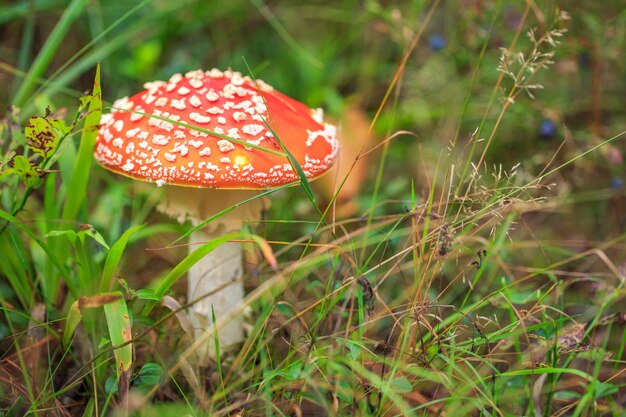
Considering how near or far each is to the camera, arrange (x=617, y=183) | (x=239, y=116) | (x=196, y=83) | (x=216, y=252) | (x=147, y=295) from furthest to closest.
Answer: (x=617, y=183) → (x=216, y=252) → (x=196, y=83) → (x=239, y=116) → (x=147, y=295)

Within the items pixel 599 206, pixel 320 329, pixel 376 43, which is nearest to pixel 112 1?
pixel 376 43

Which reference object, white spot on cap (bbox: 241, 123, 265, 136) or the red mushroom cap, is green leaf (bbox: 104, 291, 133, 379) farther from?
white spot on cap (bbox: 241, 123, 265, 136)

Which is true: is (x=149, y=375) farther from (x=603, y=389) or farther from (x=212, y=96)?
(x=603, y=389)

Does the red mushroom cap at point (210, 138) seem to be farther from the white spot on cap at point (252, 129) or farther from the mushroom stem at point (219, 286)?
the mushroom stem at point (219, 286)

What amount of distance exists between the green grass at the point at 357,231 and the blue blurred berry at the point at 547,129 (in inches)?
0.4

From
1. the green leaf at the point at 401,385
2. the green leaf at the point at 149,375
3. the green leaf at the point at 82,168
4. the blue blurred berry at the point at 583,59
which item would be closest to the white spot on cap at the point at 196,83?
the green leaf at the point at 82,168

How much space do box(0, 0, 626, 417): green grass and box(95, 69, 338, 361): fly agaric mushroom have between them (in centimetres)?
11

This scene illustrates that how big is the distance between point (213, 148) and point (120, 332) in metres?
0.62

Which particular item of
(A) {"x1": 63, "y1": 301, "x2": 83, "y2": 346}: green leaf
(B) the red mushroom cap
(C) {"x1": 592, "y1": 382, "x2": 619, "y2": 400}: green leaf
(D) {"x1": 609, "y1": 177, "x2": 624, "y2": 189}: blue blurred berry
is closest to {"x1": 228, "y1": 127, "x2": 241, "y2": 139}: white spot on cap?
(B) the red mushroom cap

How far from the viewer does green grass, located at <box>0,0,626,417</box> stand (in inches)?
64.8

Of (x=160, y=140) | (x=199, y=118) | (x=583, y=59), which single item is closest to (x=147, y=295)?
(x=160, y=140)

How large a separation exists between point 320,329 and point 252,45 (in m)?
2.87

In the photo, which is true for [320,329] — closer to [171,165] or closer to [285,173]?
[285,173]

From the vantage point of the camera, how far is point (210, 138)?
180 centimetres
